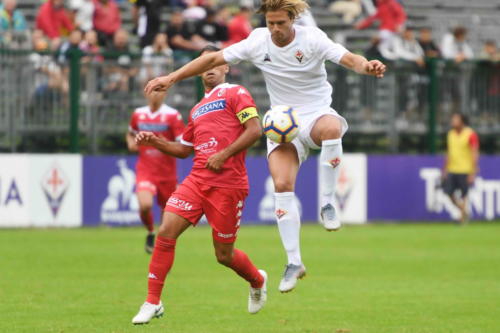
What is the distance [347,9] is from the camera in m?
26.2

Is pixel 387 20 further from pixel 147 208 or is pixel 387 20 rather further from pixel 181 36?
pixel 147 208

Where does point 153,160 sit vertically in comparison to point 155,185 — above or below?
above

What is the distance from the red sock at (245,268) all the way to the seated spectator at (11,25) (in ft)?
39.3

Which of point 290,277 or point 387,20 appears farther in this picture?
point 387,20

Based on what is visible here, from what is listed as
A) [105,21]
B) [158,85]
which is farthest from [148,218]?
[105,21]

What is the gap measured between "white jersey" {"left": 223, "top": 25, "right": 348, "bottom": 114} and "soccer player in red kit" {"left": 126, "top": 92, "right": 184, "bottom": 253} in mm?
5944

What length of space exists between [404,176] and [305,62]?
548 inches

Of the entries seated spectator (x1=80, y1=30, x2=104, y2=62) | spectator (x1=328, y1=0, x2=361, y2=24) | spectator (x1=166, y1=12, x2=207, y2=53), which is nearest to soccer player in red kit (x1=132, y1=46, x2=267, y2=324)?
seated spectator (x1=80, y1=30, x2=104, y2=62)

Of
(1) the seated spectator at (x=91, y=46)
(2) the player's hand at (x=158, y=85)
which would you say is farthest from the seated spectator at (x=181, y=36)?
(2) the player's hand at (x=158, y=85)

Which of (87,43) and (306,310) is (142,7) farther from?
(306,310)

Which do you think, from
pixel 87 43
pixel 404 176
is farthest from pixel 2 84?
pixel 404 176

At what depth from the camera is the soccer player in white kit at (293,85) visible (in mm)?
9305

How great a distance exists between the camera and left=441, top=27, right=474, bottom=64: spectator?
24.9 meters

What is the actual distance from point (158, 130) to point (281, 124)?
6.26m
